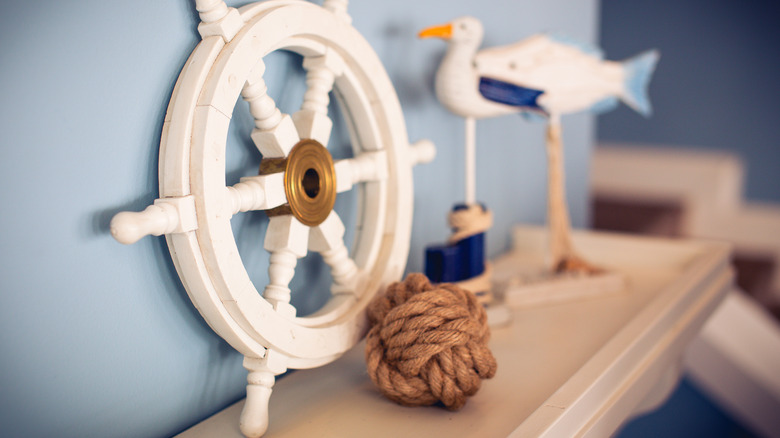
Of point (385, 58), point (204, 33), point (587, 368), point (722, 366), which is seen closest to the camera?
point (204, 33)

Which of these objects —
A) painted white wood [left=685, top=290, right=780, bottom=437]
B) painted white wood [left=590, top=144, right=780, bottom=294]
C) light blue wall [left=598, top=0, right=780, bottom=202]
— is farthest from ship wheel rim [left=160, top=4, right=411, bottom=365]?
light blue wall [left=598, top=0, right=780, bottom=202]

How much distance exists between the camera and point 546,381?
0.77m

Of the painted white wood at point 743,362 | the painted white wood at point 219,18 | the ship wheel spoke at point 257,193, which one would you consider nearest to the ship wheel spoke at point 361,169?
the ship wheel spoke at point 257,193

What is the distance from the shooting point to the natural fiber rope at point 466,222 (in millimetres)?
924

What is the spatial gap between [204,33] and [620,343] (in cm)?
61

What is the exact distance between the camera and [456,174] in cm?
115

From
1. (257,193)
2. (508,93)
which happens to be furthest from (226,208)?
(508,93)

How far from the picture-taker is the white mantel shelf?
665 mm

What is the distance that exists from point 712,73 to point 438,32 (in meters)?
2.33

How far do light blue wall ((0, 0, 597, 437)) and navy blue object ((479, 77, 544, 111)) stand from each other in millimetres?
322

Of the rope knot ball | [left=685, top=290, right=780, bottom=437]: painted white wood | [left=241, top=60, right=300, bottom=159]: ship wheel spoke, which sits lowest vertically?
[left=685, top=290, right=780, bottom=437]: painted white wood

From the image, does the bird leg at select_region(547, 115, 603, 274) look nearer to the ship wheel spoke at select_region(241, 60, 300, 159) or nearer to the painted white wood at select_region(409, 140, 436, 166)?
the painted white wood at select_region(409, 140, 436, 166)

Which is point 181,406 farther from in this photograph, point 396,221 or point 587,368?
point 587,368

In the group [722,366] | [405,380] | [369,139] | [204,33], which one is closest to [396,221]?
[369,139]
